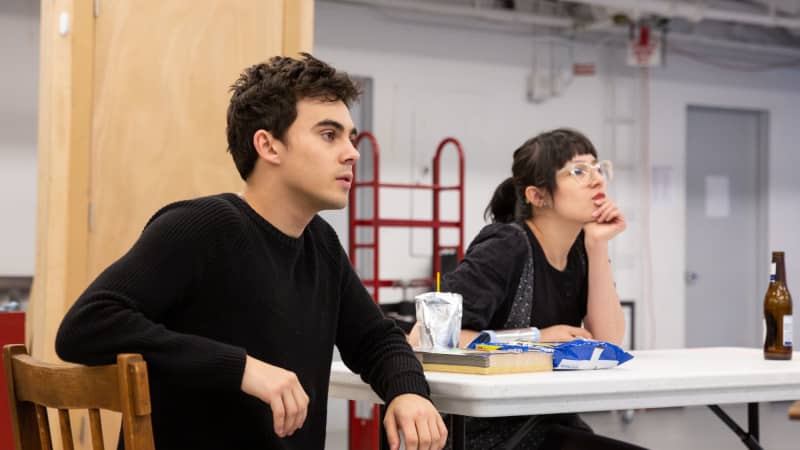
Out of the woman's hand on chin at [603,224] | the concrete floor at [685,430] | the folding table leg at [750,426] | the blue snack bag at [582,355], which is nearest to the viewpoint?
the blue snack bag at [582,355]

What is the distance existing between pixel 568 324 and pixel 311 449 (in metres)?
1.00

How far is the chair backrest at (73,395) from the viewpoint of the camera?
3.67 feet

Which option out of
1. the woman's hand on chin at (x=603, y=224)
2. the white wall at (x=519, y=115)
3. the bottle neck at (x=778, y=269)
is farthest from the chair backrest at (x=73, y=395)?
the white wall at (x=519, y=115)

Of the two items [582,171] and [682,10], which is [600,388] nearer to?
[582,171]

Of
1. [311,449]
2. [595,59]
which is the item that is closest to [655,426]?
[595,59]

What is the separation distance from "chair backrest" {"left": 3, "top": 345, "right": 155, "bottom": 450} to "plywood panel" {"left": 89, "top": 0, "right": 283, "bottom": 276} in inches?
56.3

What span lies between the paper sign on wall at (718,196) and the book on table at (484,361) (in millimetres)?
6033

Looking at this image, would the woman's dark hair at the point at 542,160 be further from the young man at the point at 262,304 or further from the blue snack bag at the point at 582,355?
the young man at the point at 262,304

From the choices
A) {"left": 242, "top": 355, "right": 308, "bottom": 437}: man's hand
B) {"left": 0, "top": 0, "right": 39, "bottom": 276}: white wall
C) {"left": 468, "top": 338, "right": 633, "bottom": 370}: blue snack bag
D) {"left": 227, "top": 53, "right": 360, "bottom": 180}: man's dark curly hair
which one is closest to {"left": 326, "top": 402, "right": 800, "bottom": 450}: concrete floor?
{"left": 0, "top": 0, "right": 39, "bottom": 276}: white wall

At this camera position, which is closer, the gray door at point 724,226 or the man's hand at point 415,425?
the man's hand at point 415,425

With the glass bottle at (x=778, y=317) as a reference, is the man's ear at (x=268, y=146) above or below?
above

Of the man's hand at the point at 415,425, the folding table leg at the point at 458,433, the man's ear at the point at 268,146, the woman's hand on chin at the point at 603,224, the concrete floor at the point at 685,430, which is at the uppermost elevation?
the man's ear at the point at 268,146

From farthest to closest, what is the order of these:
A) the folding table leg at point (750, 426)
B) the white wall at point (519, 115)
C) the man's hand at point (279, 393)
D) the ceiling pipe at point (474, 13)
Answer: the white wall at point (519, 115) < the ceiling pipe at point (474, 13) < the folding table leg at point (750, 426) < the man's hand at point (279, 393)

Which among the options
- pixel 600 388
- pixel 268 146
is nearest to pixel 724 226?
pixel 600 388
